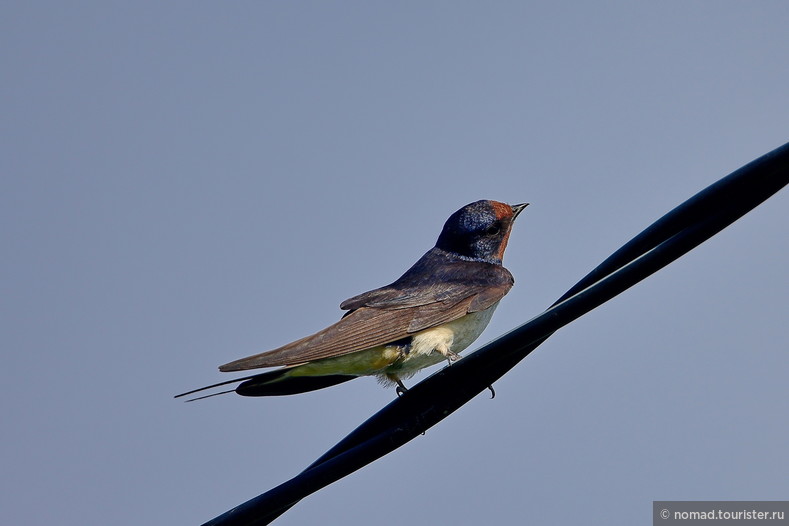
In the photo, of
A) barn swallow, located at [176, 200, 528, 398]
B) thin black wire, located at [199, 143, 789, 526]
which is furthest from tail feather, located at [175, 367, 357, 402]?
thin black wire, located at [199, 143, 789, 526]

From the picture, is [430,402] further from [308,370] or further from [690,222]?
[308,370]

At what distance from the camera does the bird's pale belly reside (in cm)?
421

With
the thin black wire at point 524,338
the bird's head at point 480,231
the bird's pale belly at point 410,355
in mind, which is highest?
the bird's head at point 480,231

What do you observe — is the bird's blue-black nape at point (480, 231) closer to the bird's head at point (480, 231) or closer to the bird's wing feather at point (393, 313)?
the bird's head at point (480, 231)

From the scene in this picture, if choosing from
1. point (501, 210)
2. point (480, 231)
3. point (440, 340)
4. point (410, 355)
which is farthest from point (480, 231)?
point (410, 355)

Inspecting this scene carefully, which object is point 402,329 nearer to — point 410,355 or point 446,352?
point 410,355

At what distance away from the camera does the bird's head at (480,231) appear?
5.45 metres

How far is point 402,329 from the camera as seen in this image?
4.38 meters

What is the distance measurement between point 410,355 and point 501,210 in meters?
1.34

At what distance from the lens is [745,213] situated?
226 centimetres

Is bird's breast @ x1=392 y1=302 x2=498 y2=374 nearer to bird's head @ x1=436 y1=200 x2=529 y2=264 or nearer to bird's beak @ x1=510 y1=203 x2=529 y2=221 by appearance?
bird's head @ x1=436 y1=200 x2=529 y2=264

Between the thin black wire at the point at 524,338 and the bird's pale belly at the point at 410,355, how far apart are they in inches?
52.0

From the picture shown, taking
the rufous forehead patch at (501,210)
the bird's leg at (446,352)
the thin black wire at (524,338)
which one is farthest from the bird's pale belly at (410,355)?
the thin black wire at (524,338)

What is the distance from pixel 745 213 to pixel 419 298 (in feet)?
8.06
